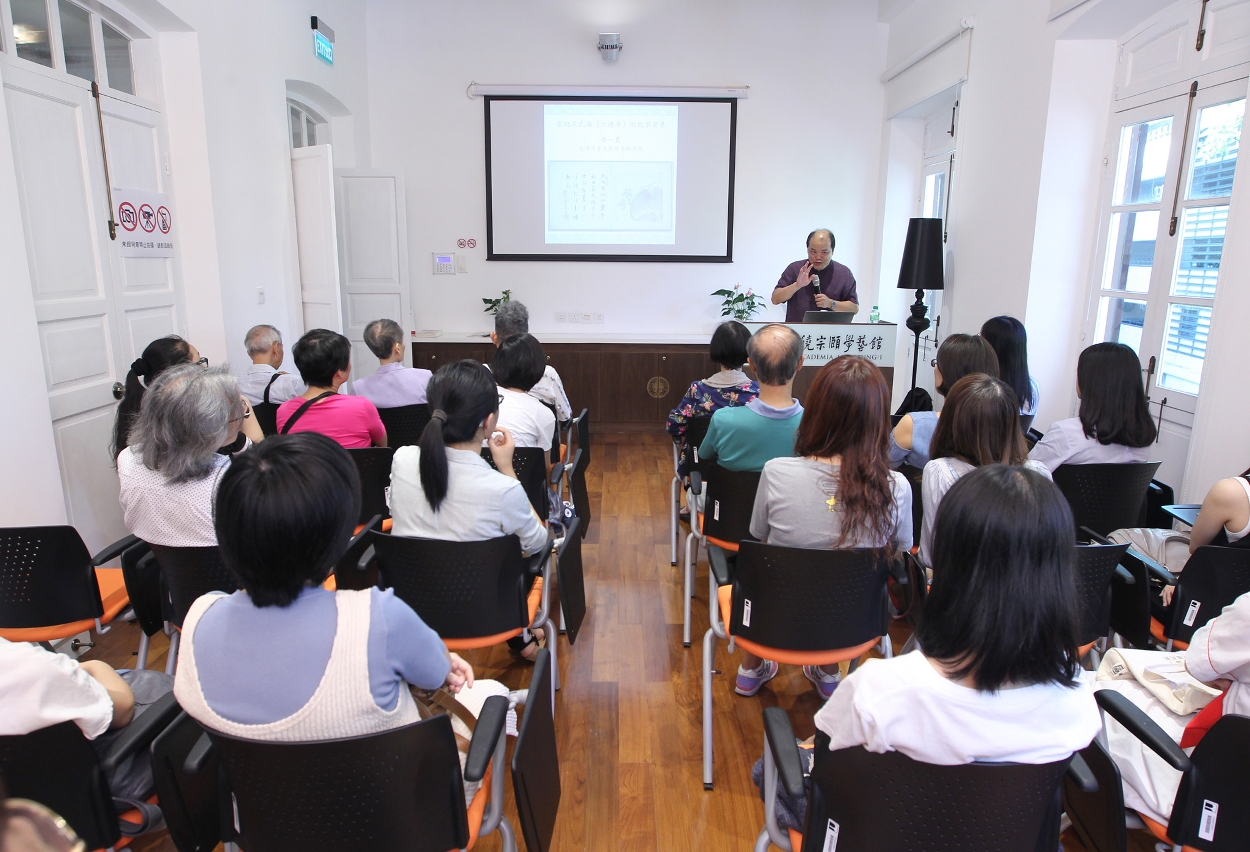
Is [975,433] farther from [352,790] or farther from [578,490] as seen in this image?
[352,790]

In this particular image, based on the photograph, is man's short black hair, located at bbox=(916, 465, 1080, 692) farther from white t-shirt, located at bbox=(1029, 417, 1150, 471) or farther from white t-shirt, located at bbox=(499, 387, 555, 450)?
white t-shirt, located at bbox=(499, 387, 555, 450)

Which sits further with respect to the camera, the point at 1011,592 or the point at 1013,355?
the point at 1013,355

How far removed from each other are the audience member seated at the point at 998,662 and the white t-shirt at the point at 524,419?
6.33 ft

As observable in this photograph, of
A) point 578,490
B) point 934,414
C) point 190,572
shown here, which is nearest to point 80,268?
point 190,572

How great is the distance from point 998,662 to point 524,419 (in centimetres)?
210

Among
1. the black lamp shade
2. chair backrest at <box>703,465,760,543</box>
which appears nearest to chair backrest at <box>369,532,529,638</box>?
chair backrest at <box>703,465,760,543</box>

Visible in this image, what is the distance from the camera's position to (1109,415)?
8.28 ft

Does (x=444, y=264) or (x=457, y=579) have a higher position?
(x=444, y=264)

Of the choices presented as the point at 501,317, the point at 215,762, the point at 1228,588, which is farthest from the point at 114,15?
the point at 1228,588

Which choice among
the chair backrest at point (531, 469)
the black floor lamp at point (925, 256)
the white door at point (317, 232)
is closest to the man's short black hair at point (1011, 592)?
the chair backrest at point (531, 469)

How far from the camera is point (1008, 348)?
10.4 feet

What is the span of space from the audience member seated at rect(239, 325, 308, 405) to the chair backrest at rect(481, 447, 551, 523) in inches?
54.9

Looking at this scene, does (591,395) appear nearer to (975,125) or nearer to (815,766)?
(975,125)

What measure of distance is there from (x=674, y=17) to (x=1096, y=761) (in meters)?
→ 6.49
